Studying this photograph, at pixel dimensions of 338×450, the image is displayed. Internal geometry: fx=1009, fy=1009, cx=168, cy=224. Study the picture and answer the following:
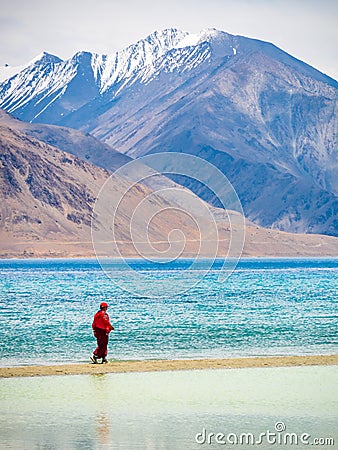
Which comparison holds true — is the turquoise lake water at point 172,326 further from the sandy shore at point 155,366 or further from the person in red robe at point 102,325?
the person in red robe at point 102,325

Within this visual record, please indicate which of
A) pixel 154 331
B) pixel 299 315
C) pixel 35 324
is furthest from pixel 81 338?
pixel 299 315

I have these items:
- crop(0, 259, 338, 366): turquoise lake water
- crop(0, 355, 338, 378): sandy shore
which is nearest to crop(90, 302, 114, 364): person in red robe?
crop(0, 355, 338, 378): sandy shore

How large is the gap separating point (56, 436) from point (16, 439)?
0.80m

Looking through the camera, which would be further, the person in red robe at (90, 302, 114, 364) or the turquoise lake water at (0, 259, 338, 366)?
the turquoise lake water at (0, 259, 338, 366)

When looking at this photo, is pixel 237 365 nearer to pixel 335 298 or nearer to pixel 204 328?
pixel 204 328

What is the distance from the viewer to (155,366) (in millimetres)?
29922

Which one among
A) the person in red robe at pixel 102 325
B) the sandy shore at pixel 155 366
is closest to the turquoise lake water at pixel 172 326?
the sandy shore at pixel 155 366

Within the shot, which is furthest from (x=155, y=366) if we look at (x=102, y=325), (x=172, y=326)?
(x=172, y=326)

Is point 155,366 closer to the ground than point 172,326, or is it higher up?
closer to the ground

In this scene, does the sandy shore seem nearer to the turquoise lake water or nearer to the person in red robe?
the person in red robe

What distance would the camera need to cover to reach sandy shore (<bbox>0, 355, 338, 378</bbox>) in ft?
95.0

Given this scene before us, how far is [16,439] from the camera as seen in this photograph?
1942cm

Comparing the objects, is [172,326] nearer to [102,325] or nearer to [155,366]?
[155,366]

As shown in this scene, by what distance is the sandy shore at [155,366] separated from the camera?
29.0 m
